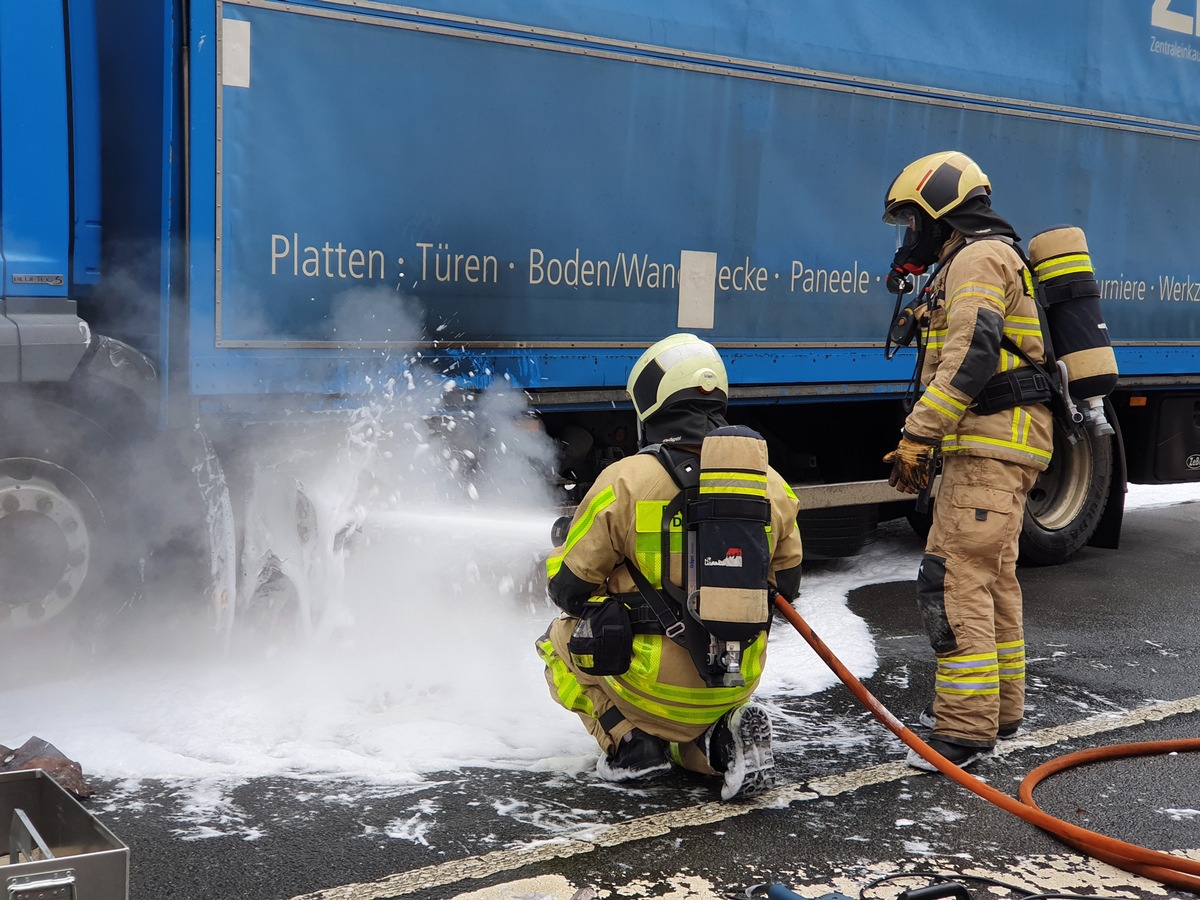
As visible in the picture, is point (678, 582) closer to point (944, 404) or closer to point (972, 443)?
point (944, 404)

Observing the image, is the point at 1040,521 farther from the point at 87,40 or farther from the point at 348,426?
the point at 87,40

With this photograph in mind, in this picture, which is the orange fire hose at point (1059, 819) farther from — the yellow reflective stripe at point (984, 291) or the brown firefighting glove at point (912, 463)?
the yellow reflective stripe at point (984, 291)

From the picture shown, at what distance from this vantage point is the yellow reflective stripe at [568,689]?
3873 millimetres

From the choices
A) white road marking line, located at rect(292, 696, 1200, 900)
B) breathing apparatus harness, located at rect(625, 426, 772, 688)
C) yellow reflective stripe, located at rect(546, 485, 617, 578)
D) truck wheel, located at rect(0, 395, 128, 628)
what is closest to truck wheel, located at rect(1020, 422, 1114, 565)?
white road marking line, located at rect(292, 696, 1200, 900)

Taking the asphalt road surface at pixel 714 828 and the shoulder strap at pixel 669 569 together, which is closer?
the asphalt road surface at pixel 714 828

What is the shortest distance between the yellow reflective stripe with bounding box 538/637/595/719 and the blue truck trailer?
60.9 inches

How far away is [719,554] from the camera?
349 cm

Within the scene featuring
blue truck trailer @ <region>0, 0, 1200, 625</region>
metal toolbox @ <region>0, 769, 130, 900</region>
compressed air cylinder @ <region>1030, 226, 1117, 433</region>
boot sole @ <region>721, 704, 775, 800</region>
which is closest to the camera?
metal toolbox @ <region>0, 769, 130, 900</region>

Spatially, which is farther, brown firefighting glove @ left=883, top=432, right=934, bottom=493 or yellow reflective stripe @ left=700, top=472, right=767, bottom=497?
brown firefighting glove @ left=883, top=432, right=934, bottom=493

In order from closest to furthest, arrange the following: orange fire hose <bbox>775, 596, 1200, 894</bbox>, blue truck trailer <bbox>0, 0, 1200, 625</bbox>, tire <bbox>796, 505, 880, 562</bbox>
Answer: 1. orange fire hose <bbox>775, 596, 1200, 894</bbox>
2. blue truck trailer <bbox>0, 0, 1200, 625</bbox>
3. tire <bbox>796, 505, 880, 562</bbox>

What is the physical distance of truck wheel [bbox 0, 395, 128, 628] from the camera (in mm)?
4445

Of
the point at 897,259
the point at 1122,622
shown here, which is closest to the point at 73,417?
the point at 897,259

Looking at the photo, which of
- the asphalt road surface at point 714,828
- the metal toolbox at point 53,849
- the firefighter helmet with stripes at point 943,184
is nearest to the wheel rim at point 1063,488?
the asphalt road surface at point 714,828

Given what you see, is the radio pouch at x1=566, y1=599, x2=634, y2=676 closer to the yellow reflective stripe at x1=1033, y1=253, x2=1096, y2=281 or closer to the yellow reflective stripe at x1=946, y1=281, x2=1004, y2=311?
the yellow reflective stripe at x1=946, y1=281, x2=1004, y2=311
